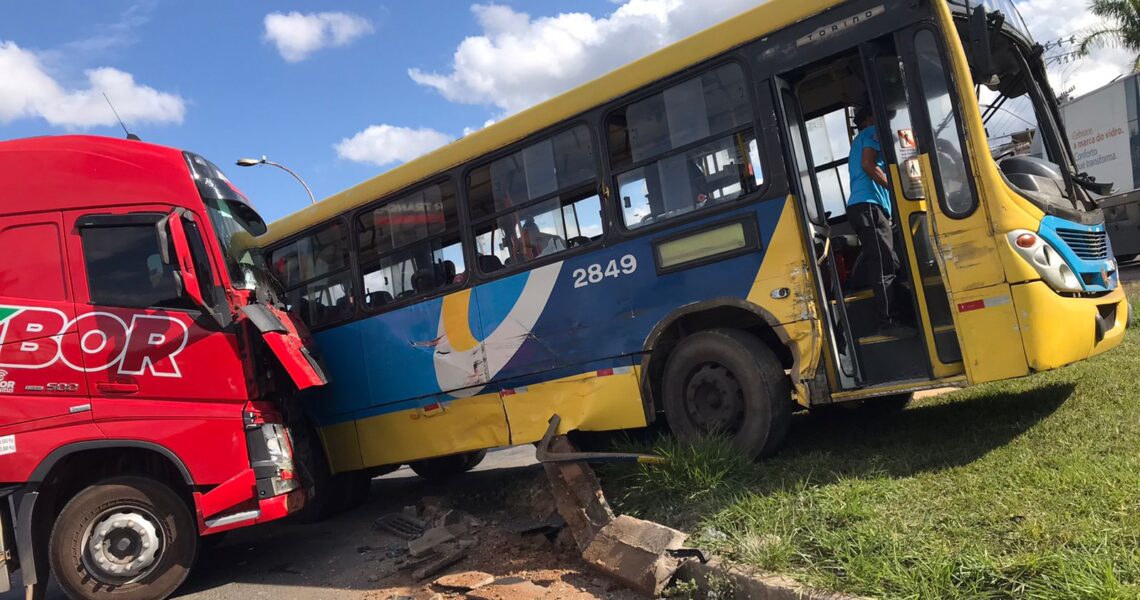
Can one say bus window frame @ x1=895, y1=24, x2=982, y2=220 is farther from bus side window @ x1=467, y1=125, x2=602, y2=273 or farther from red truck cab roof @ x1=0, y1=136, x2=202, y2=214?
red truck cab roof @ x1=0, y1=136, x2=202, y2=214

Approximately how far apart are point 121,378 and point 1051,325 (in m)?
5.95

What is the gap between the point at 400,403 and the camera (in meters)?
7.06

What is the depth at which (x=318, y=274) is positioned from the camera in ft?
25.3

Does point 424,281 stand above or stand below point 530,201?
below

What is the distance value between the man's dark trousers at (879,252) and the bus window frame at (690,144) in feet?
2.43

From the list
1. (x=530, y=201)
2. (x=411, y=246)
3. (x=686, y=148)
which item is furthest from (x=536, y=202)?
(x=411, y=246)

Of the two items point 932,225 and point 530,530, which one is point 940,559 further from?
point 530,530

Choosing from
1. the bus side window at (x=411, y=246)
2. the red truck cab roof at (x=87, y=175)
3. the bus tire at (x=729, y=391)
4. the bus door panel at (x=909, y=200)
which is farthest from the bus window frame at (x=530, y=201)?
the red truck cab roof at (x=87, y=175)

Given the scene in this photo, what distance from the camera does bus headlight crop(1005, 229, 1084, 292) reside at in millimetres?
4262

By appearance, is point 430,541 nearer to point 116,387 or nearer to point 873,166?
point 116,387

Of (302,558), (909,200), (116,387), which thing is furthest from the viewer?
(302,558)

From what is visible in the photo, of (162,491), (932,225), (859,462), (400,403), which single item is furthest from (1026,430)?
(162,491)

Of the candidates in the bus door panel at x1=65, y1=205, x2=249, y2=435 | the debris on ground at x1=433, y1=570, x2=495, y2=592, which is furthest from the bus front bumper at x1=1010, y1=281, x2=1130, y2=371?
the bus door panel at x1=65, y1=205, x2=249, y2=435

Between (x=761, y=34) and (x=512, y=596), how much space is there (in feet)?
12.5
